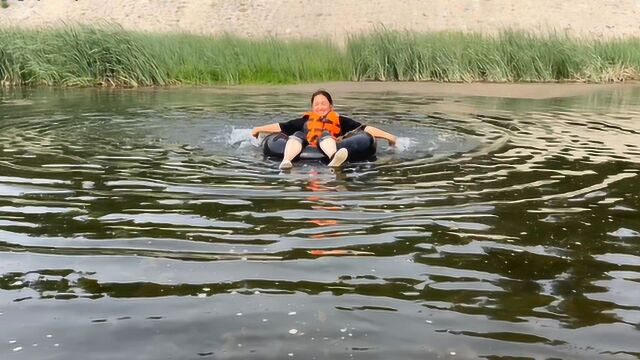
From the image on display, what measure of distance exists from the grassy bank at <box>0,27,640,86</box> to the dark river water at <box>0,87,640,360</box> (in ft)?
31.9

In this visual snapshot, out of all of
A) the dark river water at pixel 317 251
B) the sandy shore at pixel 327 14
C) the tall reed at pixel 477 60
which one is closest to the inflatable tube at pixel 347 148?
the dark river water at pixel 317 251

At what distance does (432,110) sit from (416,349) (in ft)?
36.1

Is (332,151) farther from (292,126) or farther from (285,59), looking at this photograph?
(285,59)

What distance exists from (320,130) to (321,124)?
11 centimetres

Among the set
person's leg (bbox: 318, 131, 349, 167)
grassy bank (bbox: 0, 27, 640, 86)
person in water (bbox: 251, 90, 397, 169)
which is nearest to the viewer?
person's leg (bbox: 318, 131, 349, 167)

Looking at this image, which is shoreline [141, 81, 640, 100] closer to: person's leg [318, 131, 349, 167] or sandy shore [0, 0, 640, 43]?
person's leg [318, 131, 349, 167]

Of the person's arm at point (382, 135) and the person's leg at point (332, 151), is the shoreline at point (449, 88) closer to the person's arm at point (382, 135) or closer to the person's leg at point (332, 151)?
the person's arm at point (382, 135)

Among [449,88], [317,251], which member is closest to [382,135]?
[317,251]

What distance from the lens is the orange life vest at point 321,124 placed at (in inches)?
361

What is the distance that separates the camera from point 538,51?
69.2 ft

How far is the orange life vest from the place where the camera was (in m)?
9.17

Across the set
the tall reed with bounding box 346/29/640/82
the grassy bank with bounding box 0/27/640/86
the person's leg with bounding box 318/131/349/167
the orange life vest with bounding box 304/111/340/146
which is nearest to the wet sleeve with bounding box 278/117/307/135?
the orange life vest with bounding box 304/111/340/146

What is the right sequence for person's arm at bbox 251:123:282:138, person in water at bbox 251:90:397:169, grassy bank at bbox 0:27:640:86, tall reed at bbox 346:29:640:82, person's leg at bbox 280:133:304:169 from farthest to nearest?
tall reed at bbox 346:29:640:82 < grassy bank at bbox 0:27:640:86 < person's arm at bbox 251:123:282:138 < person in water at bbox 251:90:397:169 < person's leg at bbox 280:133:304:169

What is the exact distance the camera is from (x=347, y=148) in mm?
8430
